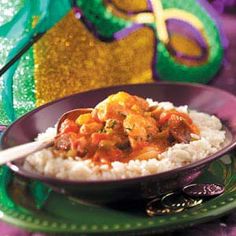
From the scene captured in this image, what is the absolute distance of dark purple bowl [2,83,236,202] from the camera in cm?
109

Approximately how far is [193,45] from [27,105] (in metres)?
0.56

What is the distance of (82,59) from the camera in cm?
195

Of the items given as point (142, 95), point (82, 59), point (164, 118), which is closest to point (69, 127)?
point (164, 118)

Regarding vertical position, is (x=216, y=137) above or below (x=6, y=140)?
below

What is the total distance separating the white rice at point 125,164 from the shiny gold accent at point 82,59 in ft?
2.32

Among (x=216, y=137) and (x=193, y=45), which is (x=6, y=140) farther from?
(x=193, y=45)

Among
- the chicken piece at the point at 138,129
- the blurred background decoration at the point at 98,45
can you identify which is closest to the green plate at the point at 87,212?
the chicken piece at the point at 138,129

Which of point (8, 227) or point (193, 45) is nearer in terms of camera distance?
point (8, 227)

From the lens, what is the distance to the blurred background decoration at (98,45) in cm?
190

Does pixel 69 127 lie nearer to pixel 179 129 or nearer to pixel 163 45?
pixel 179 129

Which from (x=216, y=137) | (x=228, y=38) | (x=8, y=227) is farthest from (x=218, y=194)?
(x=228, y=38)

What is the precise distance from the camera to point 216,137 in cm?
127

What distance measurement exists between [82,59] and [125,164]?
2.79ft

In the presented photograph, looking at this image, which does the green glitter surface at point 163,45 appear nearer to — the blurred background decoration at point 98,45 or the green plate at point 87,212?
the blurred background decoration at point 98,45
